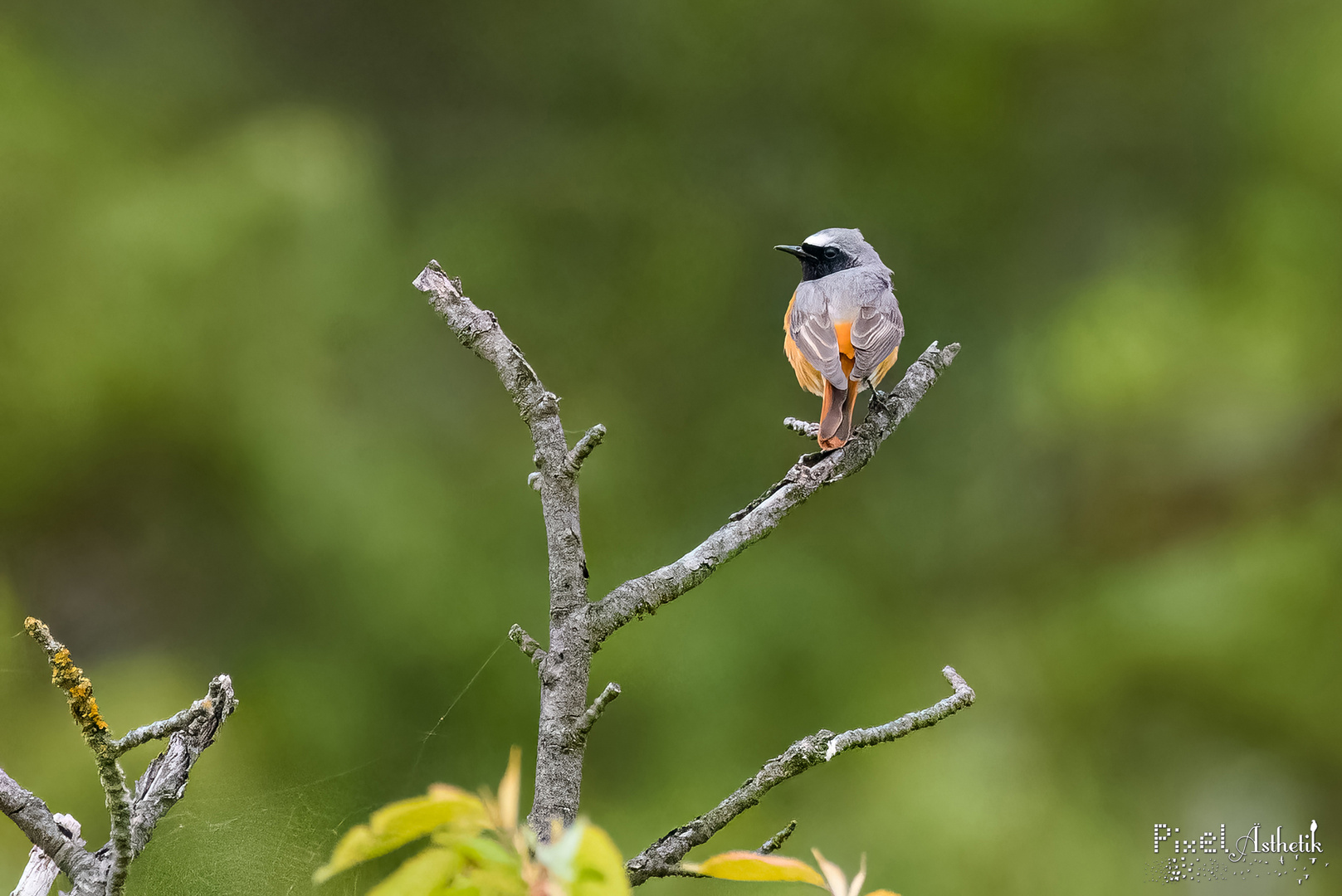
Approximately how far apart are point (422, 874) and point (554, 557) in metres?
0.40

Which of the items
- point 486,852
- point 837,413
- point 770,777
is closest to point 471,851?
point 486,852

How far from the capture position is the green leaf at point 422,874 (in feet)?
1.44

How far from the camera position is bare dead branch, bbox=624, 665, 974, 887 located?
0.76 m

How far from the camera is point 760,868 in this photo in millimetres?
533

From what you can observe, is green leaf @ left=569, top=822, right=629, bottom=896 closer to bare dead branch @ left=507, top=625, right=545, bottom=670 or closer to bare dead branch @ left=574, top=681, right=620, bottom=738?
bare dead branch @ left=574, top=681, right=620, bottom=738

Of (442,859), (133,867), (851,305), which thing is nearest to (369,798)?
(133,867)

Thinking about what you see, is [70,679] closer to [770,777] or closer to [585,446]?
[585,446]

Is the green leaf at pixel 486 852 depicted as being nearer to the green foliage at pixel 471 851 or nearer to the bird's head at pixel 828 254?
the green foliage at pixel 471 851

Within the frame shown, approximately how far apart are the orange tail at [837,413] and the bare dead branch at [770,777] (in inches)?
17.3

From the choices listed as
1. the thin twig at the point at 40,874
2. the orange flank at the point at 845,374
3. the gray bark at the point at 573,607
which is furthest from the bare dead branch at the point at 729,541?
the thin twig at the point at 40,874

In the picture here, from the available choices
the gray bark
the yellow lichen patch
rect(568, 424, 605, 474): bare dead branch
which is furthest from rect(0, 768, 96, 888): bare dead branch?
rect(568, 424, 605, 474): bare dead branch

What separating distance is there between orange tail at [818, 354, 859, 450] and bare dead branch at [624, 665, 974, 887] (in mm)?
440

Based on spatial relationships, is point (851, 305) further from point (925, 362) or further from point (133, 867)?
point (133, 867)

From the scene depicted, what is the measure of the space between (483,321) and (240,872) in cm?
50
